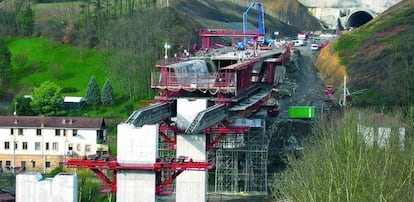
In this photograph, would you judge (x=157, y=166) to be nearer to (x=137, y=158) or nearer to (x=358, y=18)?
(x=137, y=158)

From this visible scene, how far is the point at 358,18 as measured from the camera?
10275cm

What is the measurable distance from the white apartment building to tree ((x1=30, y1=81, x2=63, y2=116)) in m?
2.98

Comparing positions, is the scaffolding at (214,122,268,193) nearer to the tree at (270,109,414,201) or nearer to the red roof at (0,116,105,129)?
the tree at (270,109,414,201)

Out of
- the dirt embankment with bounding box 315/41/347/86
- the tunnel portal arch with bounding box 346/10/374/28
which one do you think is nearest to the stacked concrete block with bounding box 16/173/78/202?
the dirt embankment with bounding box 315/41/347/86

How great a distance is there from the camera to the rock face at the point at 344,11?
99.9 metres

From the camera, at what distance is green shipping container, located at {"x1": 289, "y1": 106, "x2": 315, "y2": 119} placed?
47391 mm

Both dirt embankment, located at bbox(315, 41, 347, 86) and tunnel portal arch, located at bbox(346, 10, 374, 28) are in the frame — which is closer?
dirt embankment, located at bbox(315, 41, 347, 86)

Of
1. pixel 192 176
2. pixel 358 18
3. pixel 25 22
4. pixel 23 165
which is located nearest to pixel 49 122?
pixel 23 165

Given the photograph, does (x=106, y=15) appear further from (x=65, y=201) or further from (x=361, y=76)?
(x=65, y=201)

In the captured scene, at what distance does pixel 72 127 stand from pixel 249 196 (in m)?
11.0

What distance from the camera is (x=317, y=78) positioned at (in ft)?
200

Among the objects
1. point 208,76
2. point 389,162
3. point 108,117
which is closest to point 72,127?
point 108,117

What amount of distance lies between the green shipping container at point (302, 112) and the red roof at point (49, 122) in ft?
30.7

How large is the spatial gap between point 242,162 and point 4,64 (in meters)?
20.7
